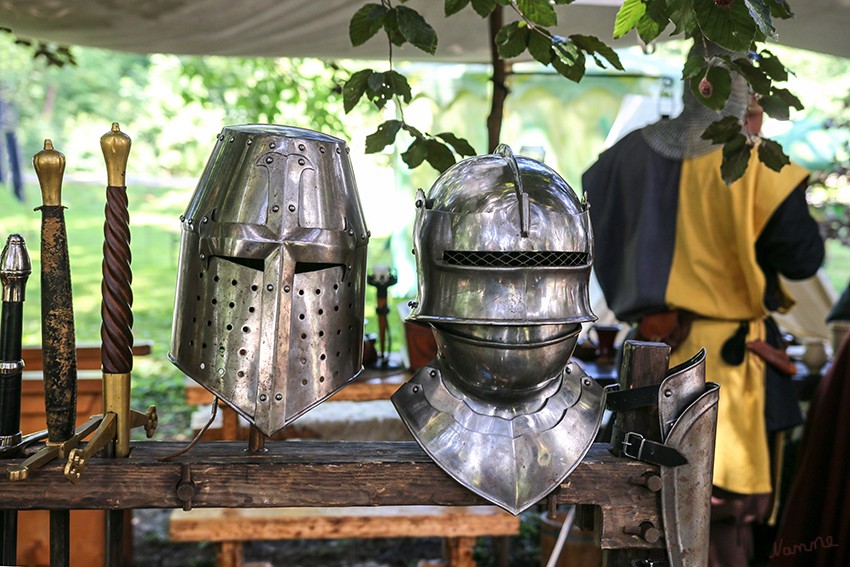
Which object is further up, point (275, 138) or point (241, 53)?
point (241, 53)

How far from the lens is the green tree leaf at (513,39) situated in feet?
4.37

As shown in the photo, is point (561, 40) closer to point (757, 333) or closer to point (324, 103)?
point (757, 333)

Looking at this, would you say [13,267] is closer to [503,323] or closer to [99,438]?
[99,438]

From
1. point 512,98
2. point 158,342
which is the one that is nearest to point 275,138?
point 512,98

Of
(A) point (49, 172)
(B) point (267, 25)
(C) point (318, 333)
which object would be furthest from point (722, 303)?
(A) point (49, 172)

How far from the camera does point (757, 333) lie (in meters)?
2.43

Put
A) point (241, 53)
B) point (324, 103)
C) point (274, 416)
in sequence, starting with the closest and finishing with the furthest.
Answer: point (274, 416)
point (241, 53)
point (324, 103)

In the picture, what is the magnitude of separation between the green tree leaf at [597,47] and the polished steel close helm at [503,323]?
0.83ft

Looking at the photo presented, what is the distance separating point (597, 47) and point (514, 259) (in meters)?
0.48

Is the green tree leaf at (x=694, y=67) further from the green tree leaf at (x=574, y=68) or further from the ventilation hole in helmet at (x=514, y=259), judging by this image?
the ventilation hole in helmet at (x=514, y=259)

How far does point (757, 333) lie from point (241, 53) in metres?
2.41

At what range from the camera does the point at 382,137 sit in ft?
4.75

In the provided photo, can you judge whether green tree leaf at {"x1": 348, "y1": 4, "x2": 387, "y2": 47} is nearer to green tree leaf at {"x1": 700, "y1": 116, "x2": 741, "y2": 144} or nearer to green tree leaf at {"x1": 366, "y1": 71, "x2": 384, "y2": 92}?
green tree leaf at {"x1": 366, "y1": 71, "x2": 384, "y2": 92}

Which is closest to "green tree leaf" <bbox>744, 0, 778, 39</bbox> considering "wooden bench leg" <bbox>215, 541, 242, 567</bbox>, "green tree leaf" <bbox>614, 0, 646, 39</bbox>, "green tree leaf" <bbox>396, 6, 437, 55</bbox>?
"green tree leaf" <bbox>614, 0, 646, 39</bbox>
